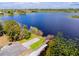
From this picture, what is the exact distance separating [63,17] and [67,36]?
0.51 ft

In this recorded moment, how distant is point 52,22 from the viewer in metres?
2.88

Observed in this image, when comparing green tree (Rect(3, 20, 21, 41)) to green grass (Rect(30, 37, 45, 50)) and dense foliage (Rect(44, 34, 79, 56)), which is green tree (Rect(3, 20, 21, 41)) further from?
dense foliage (Rect(44, 34, 79, 56))

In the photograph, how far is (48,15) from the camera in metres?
2.87

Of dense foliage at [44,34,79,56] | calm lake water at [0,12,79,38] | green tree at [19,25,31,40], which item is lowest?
dense foliage at [44,34,79,56]

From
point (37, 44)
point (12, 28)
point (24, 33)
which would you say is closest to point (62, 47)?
point (37, 44)

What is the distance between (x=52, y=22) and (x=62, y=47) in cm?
21

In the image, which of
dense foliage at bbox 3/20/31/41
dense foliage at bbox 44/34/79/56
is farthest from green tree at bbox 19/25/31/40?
dense foliage at bbox 44/34/79/56

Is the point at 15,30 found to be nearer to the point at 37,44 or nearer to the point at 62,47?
the point at 37,44

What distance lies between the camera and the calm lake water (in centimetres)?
286

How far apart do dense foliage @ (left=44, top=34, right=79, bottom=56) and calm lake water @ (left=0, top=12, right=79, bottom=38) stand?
0.05m

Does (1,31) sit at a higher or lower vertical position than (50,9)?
lower

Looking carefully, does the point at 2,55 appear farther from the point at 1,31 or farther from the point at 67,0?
the point at 67,0

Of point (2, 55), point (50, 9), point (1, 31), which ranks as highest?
point (50, 9)

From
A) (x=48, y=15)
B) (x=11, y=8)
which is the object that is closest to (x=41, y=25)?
(x=48, y=15)
